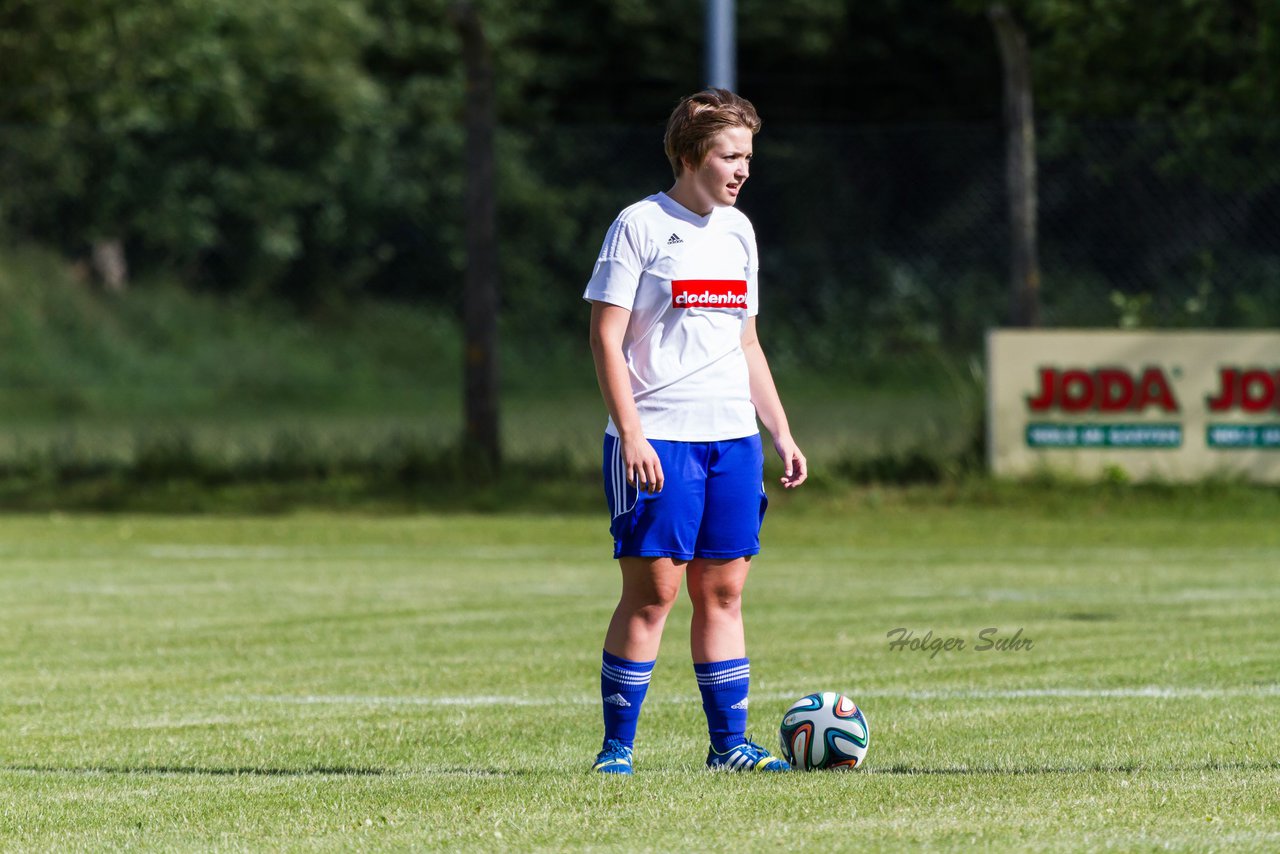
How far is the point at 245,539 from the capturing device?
14.9m

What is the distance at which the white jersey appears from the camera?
18.2ft

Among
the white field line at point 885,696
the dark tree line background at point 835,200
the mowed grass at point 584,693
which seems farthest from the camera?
the dark tree line background at point 835,200

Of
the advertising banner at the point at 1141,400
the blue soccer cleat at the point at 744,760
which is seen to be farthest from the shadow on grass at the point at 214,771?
the advertising banner at the point at 1141,400

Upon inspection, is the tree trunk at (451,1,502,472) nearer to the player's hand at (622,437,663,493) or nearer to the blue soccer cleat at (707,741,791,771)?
the blue soccer cleat at (707,741,791,771)

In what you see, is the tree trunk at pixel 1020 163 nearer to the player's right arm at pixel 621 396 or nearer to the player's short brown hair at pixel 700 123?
the player's short brown hair at pixel 700 123

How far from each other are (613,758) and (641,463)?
87cm

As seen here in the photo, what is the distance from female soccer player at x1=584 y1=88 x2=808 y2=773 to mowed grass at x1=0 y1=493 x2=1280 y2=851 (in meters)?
A: 0.35

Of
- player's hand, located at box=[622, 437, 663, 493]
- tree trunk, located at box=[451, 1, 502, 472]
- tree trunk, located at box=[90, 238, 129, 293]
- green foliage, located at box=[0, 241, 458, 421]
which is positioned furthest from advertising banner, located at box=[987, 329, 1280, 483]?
player's hand, located at box=[622, 437, 663, 493]

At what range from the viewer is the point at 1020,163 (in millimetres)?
16094

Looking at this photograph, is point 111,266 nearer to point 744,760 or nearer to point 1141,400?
point 1141,400

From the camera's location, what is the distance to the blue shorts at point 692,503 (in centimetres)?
551

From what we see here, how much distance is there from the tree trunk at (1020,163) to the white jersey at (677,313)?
423 inches

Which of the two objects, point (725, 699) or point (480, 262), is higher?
point (480, 262)

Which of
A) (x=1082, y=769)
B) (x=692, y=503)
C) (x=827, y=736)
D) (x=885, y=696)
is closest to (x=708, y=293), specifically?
(x=692, y=503)
